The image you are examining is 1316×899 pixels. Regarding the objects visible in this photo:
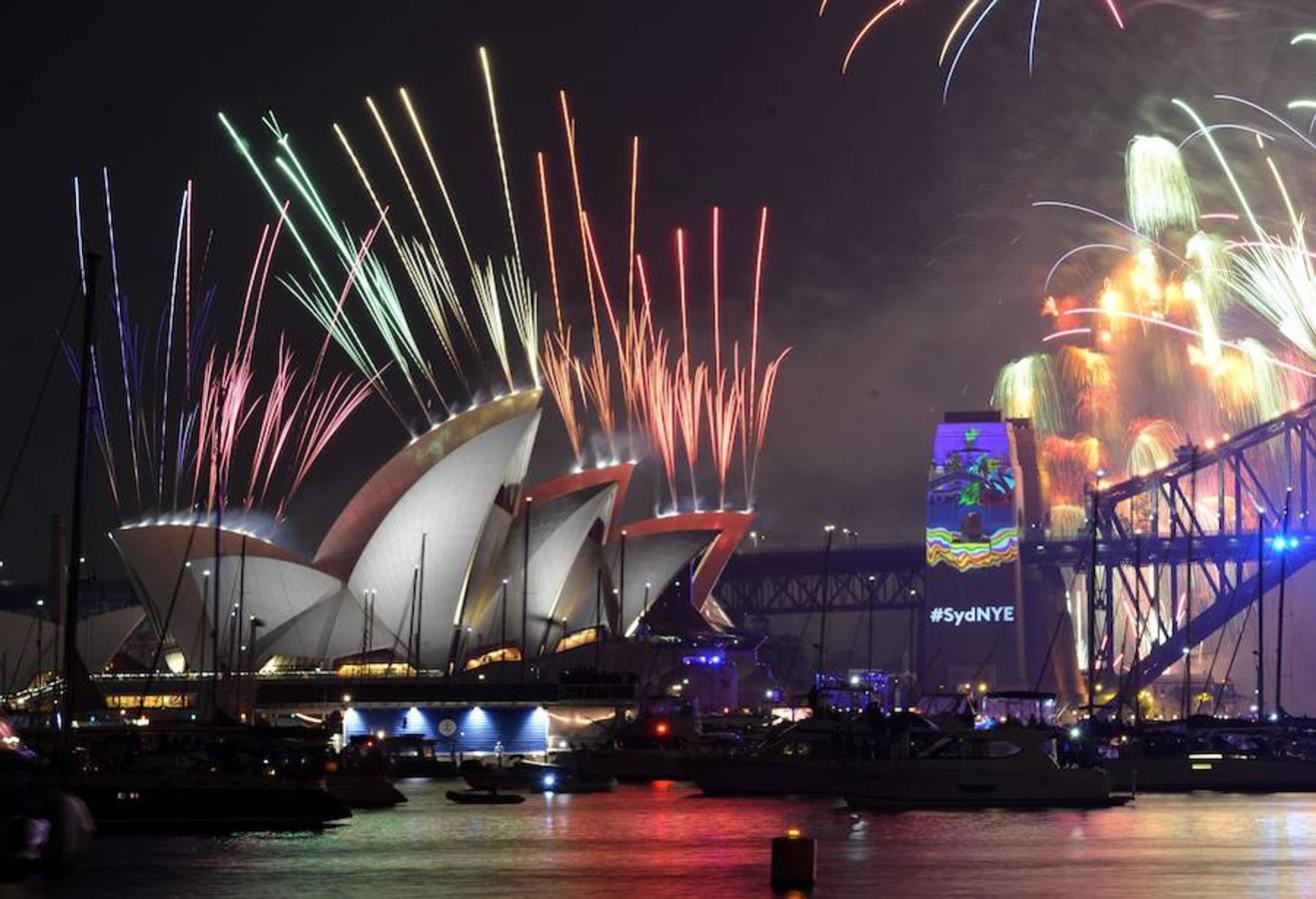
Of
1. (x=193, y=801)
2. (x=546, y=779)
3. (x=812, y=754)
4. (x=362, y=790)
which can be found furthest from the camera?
(x=546, y=779)

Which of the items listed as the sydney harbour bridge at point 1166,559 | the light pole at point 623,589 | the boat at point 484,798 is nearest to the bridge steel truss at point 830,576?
the sydney harbour bridge at point 1166,559

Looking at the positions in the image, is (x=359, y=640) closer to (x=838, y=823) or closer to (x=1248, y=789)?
(x=1248, y=789)

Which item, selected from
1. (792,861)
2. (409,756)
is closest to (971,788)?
(792,861)

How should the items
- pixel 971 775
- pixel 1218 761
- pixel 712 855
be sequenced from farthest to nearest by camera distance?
pixel 1218 761, pixel 971 775, pixel 712 855

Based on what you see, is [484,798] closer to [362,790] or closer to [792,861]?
[362,790]

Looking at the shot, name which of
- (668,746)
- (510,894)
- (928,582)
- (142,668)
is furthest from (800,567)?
(510,894)

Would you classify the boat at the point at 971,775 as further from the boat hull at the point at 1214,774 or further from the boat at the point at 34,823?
the boat at the point at 34,823
